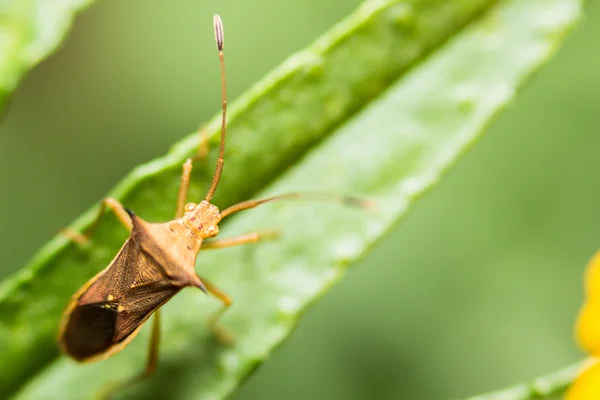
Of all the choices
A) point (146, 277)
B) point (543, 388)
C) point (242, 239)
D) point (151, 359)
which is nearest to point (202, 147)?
point (242, 239)

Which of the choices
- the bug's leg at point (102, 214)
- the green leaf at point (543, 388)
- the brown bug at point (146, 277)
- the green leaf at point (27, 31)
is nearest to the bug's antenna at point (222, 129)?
the brown bug at point (146, 277)

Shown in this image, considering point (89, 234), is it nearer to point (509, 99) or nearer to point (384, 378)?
point (509, 99)

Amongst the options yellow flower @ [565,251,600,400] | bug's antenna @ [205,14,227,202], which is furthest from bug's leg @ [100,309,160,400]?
yellow flower @ [565,251,600,400]

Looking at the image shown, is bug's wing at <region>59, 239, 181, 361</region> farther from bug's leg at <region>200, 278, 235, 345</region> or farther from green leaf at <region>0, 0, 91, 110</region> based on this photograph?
green leaf at <region>0, 0, 91, 110</region>

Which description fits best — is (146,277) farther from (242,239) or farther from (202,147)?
(202,147)

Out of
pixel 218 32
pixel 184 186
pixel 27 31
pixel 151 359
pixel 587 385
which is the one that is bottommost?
pixel 587 385

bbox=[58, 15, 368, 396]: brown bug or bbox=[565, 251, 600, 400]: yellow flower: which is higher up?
bbox=[58, 15, 368, 396]: brown bug

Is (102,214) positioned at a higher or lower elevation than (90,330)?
higher
